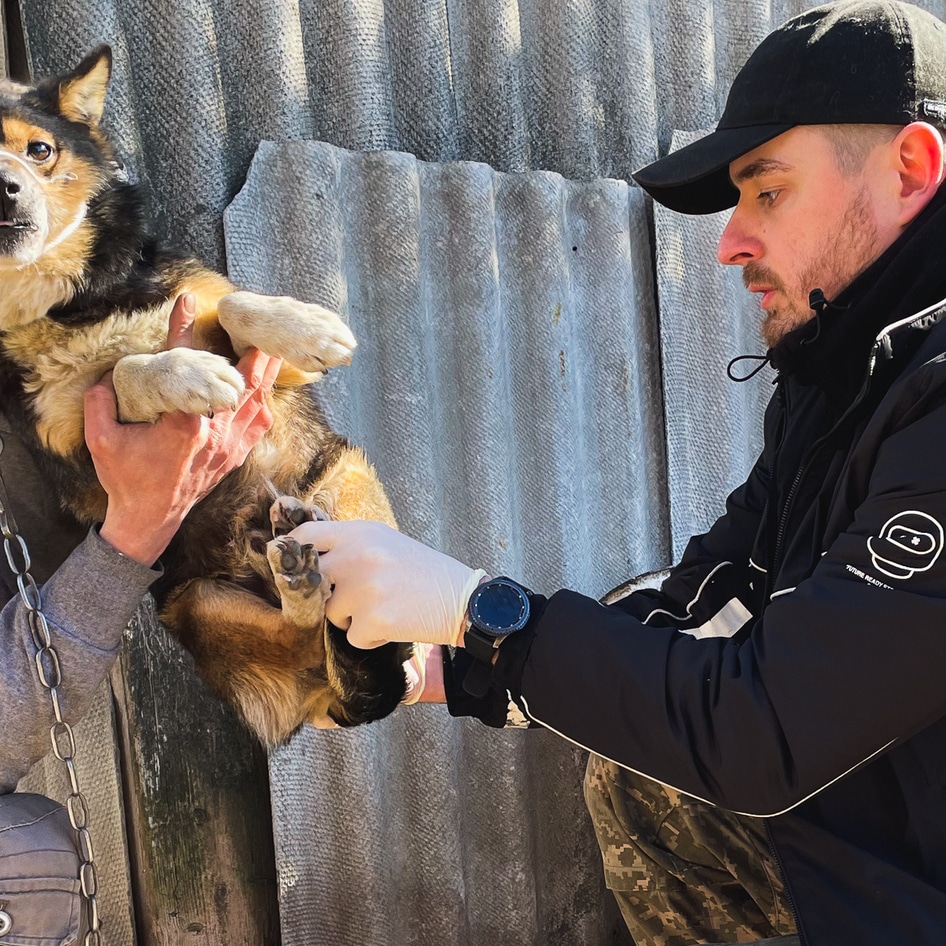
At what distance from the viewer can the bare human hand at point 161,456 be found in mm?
2062

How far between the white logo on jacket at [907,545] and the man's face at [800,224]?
648mm

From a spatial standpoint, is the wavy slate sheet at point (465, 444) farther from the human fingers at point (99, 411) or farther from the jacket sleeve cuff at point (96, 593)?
the jacket sleeve cuff at point (96, 593)

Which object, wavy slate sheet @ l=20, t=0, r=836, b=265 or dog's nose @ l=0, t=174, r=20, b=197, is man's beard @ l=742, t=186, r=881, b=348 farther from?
dog's nose @ l=0, t=174, r=20, b=197

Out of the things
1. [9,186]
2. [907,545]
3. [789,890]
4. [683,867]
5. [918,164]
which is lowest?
[683,867]

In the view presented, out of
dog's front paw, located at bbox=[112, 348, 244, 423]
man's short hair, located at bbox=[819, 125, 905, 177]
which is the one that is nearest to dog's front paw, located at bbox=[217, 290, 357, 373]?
dog's front paw, located at bbox=[112, 348, 244, 423]

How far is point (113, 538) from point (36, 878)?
0.68 metres

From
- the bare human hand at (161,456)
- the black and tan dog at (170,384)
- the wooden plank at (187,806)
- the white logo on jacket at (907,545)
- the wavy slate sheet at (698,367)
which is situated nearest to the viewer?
the white logo on jacket at (907,545)

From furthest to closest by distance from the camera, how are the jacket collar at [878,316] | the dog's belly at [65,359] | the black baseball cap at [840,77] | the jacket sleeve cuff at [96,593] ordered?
1. the dog's belly at [65,359]
2. the jacket sleeve cuff at [96,593]
3. the black baseball cap at [840,77]
4. the jacket collar at [878,316]

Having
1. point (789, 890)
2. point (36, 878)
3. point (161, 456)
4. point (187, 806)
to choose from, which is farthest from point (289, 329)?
point (789, 890)

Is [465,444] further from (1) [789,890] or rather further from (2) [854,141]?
(1) [789,890]

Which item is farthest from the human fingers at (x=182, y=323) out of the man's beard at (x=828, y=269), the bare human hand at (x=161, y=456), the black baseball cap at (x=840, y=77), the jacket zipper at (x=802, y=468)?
the jacket zipper at (x=802, y=468)

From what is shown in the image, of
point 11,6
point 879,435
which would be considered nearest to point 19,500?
point 11,6

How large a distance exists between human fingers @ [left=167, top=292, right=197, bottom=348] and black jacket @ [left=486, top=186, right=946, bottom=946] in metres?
1.10

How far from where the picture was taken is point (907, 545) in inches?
61.4
